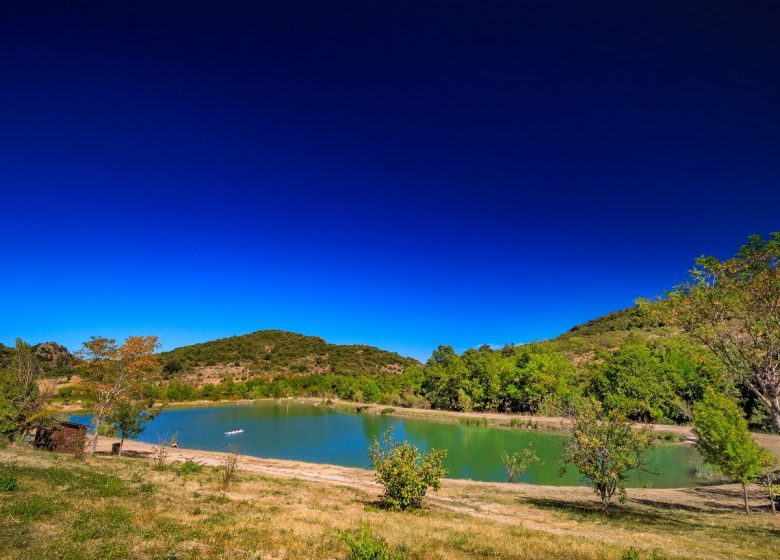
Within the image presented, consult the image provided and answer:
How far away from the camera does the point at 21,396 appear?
102 ft

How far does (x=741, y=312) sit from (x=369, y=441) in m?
60.2

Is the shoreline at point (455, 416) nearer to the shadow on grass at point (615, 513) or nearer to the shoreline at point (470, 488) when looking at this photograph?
the shoreline at point (470, 488)

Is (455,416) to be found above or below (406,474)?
below

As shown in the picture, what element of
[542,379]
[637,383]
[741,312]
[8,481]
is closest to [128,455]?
[8,481]

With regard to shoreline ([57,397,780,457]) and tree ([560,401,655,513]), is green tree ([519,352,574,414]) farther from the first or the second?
tree ([560,401,655,513])

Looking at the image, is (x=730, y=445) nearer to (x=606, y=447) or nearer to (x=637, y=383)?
(x=606, y=447)

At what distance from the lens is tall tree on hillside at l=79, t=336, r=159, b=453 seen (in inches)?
1332

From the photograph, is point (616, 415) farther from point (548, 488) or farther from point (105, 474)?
point (105, 474)

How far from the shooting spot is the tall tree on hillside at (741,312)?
16.4m

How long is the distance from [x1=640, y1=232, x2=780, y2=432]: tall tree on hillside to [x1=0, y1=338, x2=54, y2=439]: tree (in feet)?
137

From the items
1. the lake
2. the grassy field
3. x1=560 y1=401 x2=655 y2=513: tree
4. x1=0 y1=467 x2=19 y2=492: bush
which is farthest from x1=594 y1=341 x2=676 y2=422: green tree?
x1=0 y1=467 x2=19 y2=492: bush

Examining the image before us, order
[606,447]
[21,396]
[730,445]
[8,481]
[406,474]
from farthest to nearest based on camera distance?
[21,396] < [730,445] < [606,447] < [406,474] < [8,481]

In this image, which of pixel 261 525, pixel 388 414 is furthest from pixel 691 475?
pixel 388 414

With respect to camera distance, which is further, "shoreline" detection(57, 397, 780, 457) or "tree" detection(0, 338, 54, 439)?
"shoreline" detection(57, 397, 780, 457)
